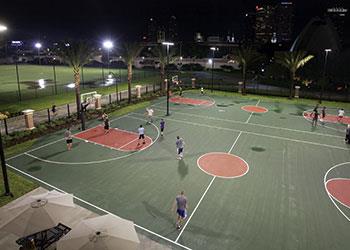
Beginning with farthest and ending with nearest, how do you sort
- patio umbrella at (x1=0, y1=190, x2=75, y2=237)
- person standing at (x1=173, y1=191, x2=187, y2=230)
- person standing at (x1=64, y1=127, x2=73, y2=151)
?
1. person standing at (x1=64, y1=127, x2=73, y2=151)
2. person standing at (x1=173, y1=191, x2=187, y2=230)
3. patio umbrella at (x1=0, y1=190, x2=75, y2=237)

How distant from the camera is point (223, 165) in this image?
802 inches

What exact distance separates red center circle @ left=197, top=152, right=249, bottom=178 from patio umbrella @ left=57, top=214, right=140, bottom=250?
10.1m

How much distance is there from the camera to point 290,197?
53.6 ft

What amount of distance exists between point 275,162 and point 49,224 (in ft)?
52.2

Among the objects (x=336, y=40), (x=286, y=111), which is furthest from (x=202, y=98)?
(x=336, y=40)

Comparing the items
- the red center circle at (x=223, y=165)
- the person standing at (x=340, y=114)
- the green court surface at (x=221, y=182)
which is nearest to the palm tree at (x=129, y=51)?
the green court surface at (x=221, y=182)

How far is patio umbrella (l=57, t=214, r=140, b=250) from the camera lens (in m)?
8.96

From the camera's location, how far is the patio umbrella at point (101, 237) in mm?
8961

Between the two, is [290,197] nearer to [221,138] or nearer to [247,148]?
[247,148]

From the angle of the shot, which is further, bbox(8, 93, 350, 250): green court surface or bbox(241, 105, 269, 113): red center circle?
bbox(241, 105, 269, 113): red center circle

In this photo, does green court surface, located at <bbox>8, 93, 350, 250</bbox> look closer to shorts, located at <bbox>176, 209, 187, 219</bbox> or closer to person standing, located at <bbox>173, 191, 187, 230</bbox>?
person standing, located at <bbox>173, 191, 187, 230</bbox>

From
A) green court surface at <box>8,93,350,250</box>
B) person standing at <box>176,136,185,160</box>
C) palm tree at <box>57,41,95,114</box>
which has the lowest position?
green court surface at <box>8,93,350,250</box>

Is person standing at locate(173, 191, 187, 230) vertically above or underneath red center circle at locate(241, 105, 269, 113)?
underneath

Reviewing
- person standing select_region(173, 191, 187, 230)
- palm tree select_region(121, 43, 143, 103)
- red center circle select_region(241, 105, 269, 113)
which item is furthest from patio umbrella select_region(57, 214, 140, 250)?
palm tree select_region(121, 43, 143, 103)
